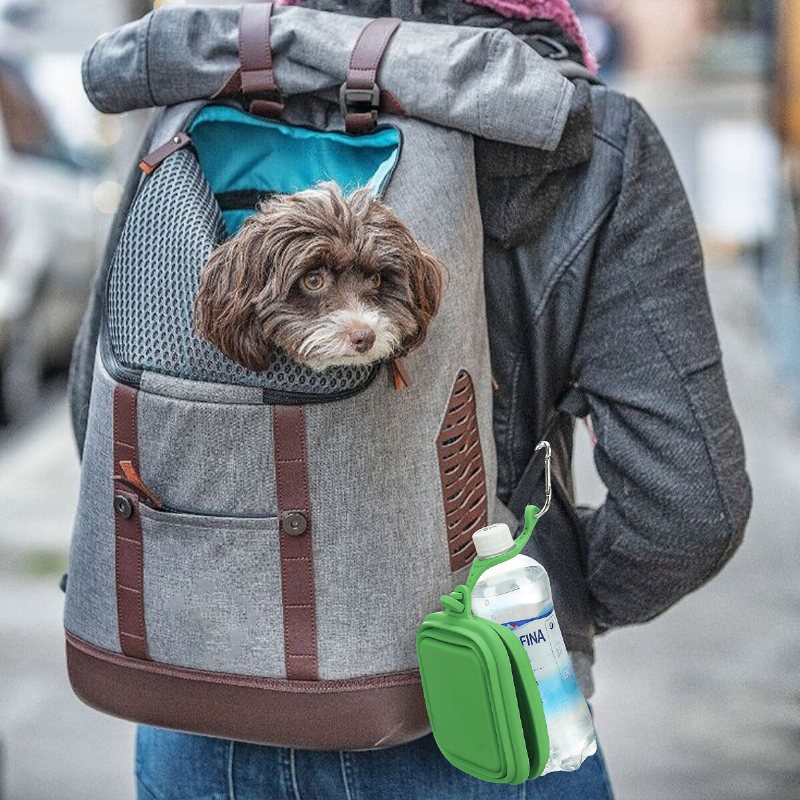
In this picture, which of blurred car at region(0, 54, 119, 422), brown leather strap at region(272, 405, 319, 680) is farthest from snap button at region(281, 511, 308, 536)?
blurred car at region(0, 54, 119, 422)

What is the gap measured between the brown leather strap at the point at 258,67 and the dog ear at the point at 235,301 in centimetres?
30

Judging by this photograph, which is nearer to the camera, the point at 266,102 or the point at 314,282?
the point at 314,282

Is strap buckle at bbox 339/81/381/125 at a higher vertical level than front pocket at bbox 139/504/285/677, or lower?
higher

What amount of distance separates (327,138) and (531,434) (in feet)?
1.66

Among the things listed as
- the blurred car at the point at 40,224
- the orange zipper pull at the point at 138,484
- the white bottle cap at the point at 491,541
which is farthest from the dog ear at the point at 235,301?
the blurred car at the point at 40,224

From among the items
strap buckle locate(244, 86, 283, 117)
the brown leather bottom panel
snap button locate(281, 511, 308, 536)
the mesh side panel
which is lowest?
the brown leather bottom panel

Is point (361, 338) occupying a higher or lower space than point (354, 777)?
higher

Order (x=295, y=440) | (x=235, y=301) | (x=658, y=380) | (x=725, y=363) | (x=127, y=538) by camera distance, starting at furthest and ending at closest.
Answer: (x=725, y=363), (x=658, y=380), (x=127, y=538), (x=295, y=440), (x=235, y=301)

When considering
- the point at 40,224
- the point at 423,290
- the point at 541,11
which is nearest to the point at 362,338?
the point at 423,290

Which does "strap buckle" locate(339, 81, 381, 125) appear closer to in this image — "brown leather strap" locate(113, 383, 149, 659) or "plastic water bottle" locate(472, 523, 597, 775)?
Result: "brown leather strap" locate(113, 383, 149, 659)

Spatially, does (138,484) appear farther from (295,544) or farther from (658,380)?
(658,380)

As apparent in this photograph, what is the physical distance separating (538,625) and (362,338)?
0.41 m

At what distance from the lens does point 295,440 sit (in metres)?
1.58

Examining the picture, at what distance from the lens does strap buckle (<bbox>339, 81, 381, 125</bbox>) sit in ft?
5.57
